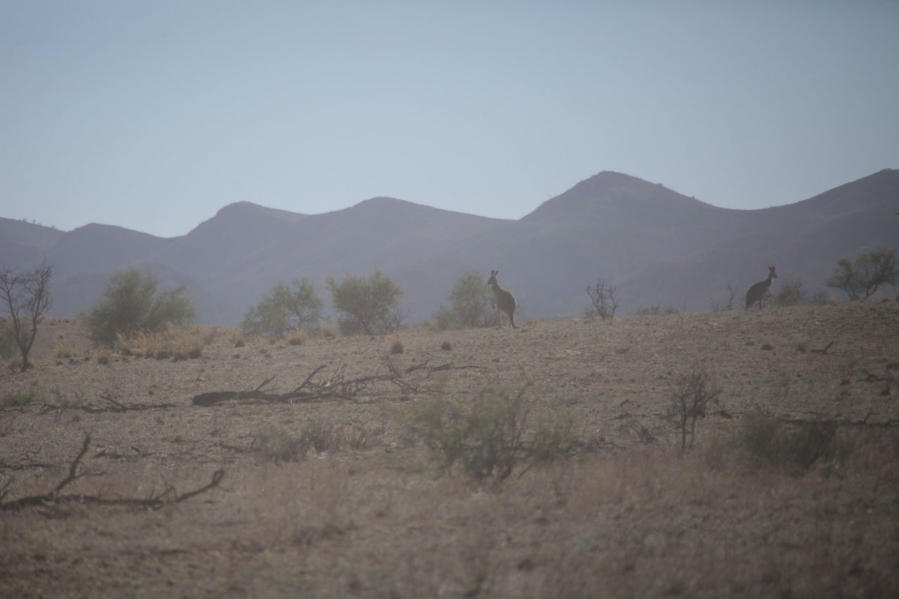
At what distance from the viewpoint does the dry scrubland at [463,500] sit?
4.10 meters

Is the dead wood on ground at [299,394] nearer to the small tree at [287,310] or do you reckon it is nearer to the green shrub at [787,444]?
the green shrub at [787,444]

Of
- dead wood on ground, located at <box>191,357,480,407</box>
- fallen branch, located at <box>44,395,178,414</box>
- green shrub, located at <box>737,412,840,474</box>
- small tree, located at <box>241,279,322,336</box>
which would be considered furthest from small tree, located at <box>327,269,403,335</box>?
green shrub, located at <box>737,412,840,474</box>

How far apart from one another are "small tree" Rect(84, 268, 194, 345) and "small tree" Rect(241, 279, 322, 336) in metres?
7.03

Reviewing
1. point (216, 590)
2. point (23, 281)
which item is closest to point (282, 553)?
point (216, 590)

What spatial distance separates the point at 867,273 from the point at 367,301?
27.9m

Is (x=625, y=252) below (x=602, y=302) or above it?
above

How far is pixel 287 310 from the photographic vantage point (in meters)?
37.6

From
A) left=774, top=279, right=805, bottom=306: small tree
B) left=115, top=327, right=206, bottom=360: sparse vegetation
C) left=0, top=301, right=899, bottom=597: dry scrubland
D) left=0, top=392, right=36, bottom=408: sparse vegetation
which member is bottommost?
left=0, top=301, right=899, bottom=597: dry scrubland

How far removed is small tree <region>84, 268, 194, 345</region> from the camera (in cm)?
2765

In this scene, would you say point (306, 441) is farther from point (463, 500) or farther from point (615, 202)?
point (615, 202)

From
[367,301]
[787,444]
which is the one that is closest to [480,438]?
[787,444]

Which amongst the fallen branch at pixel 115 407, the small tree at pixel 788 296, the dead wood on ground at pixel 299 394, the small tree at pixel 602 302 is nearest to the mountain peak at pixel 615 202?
the small tree at pixel 788 296

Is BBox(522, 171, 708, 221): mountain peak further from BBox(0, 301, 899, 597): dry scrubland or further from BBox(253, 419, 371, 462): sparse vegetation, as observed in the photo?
BBox(253, 419, 371, 462): sparse vegetation

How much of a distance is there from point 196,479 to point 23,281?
1667cm
